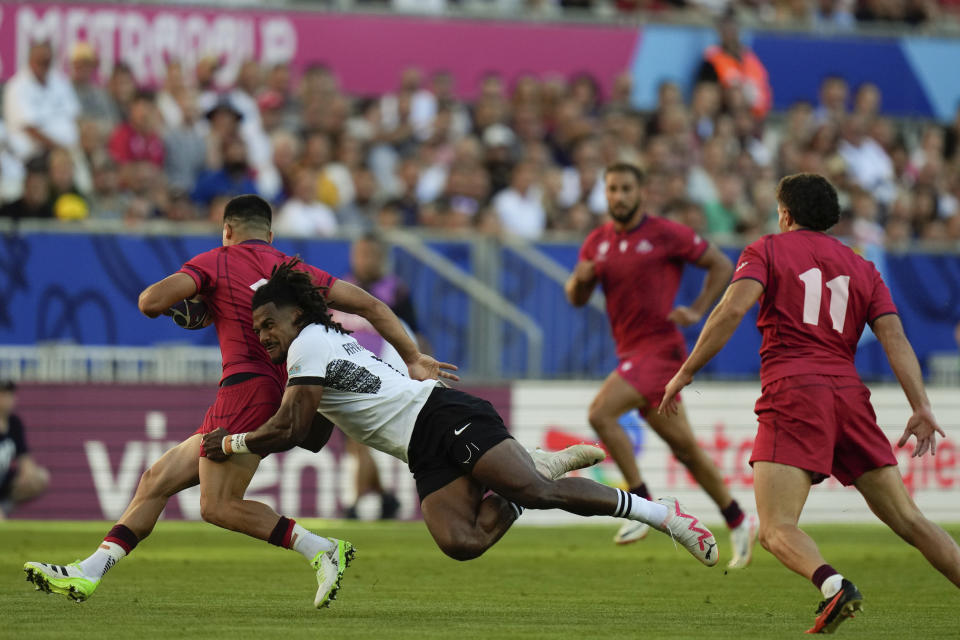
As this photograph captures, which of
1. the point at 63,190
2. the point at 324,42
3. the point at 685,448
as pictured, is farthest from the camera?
the point at 324,42

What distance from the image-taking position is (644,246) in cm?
1240

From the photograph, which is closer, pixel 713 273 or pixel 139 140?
pixel 713 273

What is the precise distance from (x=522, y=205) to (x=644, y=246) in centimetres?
682

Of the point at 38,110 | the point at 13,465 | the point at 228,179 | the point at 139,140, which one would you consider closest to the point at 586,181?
the point at 228,179

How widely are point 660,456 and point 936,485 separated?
2945 millimetres

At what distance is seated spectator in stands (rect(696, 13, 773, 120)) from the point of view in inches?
867

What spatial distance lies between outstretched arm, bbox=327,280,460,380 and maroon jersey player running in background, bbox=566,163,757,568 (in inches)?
137

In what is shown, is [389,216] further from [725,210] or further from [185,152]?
[725,210]

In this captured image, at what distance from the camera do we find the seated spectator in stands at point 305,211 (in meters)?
17.6

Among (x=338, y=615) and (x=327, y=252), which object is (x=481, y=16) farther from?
(x=338, y=615)

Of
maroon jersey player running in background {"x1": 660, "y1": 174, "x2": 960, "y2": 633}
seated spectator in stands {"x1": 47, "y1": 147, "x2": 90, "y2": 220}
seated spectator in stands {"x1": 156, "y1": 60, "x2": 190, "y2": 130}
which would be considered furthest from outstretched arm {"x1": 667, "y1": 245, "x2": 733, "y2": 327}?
seated spectator in stands {"x1": 156, "y1": 60, "x2": 190, "y2": 130}

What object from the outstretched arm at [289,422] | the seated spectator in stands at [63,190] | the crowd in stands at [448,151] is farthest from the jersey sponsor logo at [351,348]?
the seated spectator in stands at [63,190]

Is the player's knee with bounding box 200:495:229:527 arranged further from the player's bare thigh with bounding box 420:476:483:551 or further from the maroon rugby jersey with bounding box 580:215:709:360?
the maroon rugby jersey with bounding box 580:215:709:360

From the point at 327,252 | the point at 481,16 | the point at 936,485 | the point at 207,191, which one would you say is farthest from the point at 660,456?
the point at 481,16
